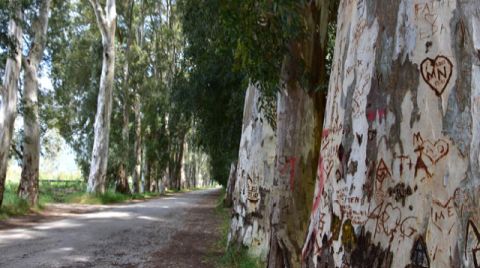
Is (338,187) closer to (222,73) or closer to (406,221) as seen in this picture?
(406,221)

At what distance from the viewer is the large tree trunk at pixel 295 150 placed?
20.8 ft

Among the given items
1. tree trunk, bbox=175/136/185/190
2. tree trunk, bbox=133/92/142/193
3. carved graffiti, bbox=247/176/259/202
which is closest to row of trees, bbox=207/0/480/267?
carved graffiti, bbox=247/176/259/202

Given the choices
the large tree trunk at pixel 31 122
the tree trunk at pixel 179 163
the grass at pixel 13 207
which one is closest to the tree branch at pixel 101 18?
the large tree trunk at pixel 31 122

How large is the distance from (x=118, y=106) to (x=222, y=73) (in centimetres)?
2116

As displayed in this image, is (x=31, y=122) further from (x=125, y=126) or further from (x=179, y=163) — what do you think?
(x=179, y=163)

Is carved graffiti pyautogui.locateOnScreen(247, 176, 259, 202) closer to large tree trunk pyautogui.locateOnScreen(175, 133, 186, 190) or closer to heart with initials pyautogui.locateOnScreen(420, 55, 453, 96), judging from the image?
heart with initials pyautogui.locateOnScreen(420, 55, 453, 96)

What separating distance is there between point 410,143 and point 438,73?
0.41 metres

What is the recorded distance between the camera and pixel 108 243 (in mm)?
10477

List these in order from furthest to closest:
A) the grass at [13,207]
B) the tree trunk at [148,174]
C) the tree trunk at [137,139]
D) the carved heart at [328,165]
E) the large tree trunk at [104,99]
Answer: the tree trunk at [148,174]
the tree trunk at [137,139]
the large tree trunk at [104,99]
the grass at [13,207]
the carved heart at [328,165]

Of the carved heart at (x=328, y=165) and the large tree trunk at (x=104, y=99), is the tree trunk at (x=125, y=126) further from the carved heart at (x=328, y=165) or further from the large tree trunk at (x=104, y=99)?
the carved heart at (x=328, y=165)

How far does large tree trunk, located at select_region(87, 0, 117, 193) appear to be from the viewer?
2345cm

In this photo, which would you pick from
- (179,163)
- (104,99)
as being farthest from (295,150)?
(179,163)

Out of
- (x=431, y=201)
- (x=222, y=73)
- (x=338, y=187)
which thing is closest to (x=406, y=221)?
(x=431, y=201)

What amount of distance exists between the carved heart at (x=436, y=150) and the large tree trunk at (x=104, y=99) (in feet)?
72.1
